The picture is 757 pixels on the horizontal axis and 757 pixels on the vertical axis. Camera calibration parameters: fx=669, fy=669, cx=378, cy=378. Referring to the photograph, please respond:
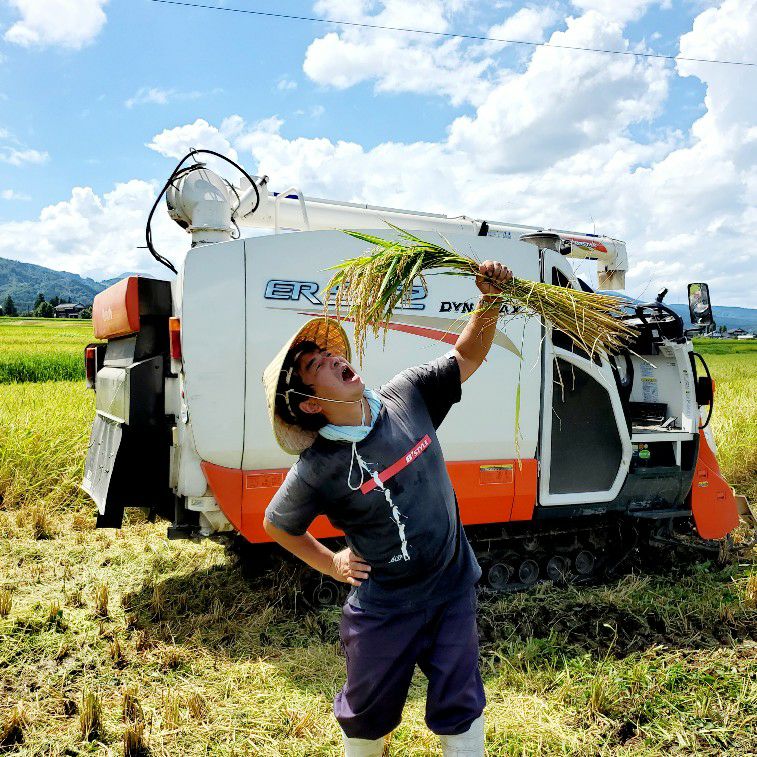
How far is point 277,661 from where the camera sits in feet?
12.6

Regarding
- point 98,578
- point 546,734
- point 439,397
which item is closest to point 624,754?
point 546,734

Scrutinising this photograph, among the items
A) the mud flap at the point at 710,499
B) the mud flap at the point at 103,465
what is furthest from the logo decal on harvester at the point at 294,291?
the mud flap at the point at 710,499

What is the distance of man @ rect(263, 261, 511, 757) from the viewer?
87.2 inches

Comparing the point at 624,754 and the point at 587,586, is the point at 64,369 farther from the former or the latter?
the point at 624,754

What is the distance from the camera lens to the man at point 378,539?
2.21 meters

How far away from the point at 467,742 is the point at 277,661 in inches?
74.3

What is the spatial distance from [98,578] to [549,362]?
3.67m

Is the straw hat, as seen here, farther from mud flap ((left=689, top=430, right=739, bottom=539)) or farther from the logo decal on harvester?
mud flap ((left=689, top=430, right=739, bottom=539))

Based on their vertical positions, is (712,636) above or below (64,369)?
below

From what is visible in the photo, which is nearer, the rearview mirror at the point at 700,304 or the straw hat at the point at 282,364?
the straw hat at the point at 282,364

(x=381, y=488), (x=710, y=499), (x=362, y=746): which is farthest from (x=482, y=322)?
(x=710, y=499)

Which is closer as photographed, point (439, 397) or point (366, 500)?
point (366, 500)

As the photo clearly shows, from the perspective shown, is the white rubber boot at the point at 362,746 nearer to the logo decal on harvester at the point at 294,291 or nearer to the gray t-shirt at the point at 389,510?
the gray t-shirt at the point at 389,510

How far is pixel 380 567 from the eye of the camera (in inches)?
89.3
